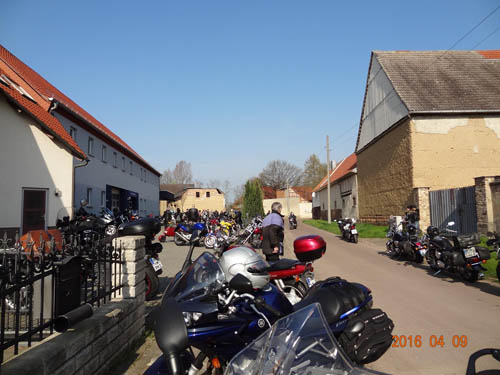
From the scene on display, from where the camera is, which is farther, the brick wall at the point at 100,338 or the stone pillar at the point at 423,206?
the stone pillar at the point at 423,206

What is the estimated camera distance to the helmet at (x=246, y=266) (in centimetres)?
285

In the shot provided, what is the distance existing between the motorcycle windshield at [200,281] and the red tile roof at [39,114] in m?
13.0

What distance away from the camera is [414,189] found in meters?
17.7

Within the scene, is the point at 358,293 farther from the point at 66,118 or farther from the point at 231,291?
the point at 66,118

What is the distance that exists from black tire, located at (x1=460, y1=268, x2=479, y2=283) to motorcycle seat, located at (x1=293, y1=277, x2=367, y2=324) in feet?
19.1

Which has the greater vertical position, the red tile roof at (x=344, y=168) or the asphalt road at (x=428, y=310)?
the red tile roof at (x=344, y=168)

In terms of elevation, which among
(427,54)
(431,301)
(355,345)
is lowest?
(431,301)

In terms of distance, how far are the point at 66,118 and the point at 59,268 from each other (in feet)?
57.1

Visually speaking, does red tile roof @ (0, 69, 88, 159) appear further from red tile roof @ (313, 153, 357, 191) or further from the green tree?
red tile roof @ (313, 153, 357, 191)

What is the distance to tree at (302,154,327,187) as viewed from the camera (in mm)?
81500

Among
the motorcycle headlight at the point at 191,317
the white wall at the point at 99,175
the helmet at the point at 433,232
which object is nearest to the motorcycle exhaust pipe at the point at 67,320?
the motorcycle headlight at the point at 191,317

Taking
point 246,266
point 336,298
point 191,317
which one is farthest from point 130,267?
point 336,298

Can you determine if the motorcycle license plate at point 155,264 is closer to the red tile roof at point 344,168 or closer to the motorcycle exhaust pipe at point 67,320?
the motorcycle exhaust pipe at point 67,320

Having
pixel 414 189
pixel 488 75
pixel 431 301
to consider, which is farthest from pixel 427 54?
pixel 431 301
